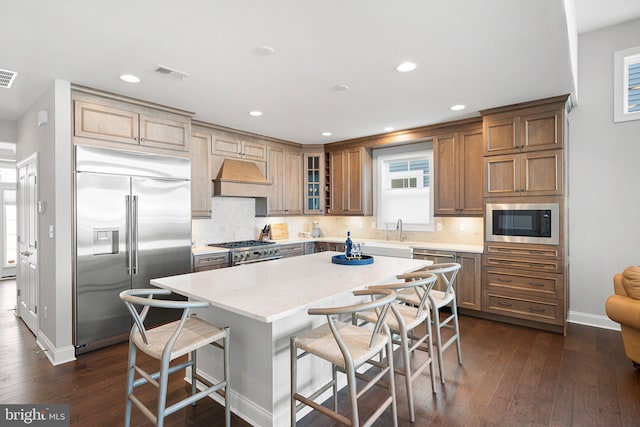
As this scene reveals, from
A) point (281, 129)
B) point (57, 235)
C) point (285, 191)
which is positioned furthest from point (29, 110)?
point (285, 191)

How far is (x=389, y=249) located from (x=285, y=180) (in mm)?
2167

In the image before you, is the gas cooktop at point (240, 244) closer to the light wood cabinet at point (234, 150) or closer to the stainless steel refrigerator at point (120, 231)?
the stainless steel refrigerator at point (120, 231)

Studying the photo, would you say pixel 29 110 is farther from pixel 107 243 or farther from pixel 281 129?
pixel 281 129

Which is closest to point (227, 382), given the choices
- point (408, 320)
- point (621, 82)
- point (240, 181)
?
point (408, 320)

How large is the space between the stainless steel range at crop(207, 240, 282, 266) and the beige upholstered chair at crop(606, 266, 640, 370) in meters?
3.93

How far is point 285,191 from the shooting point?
5.81m

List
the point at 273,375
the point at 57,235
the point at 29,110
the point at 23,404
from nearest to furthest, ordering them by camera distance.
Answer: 1. the point at 273,375
2. the point at 23,404
3. the point at 57,235
4. the point at 29,110

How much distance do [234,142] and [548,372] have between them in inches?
181

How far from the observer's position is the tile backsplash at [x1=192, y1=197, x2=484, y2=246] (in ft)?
16.1

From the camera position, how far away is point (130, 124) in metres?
3.60

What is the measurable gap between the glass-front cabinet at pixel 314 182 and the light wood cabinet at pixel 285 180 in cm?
14

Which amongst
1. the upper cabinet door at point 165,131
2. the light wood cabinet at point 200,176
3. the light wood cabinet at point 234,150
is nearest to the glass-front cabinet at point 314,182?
the light wood cabinet at point 234,150

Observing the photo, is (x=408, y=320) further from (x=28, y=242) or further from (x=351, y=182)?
(x=28, y=242)

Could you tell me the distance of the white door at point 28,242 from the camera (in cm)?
374
